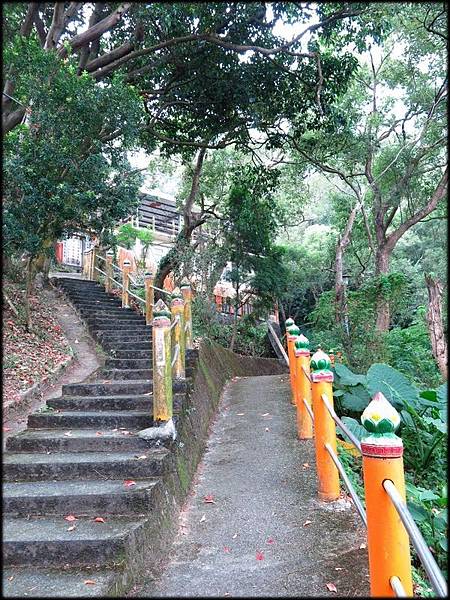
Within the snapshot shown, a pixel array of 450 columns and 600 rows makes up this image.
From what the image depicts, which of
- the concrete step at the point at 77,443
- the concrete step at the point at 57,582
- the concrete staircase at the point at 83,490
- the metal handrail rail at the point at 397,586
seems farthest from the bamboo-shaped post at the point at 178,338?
the metal handrail rail at the point at 397,586

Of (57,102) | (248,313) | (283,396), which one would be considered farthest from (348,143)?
(57,102)

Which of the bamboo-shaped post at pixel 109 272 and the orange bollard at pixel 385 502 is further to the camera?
the bamboo-shaped post at pixel 109 272

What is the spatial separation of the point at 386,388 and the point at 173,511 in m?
3.09

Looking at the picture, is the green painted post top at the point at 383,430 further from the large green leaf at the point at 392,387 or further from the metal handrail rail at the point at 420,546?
the large green leaf at the point at 392,387

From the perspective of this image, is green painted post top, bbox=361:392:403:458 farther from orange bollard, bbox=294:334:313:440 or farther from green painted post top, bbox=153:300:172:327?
orange bollard, bbox=294:334:313:440

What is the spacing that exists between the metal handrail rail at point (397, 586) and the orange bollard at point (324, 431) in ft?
5.64

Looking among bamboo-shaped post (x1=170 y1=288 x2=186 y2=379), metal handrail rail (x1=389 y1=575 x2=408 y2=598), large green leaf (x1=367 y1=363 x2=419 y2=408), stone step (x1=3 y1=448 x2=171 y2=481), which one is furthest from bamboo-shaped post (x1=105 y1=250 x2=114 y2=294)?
metal handrail rail (x1=389 y1=575 x2=408 y2=598)

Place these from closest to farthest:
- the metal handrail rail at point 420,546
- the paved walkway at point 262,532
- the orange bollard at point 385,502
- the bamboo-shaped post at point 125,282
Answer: the metal handrail rail at point 420,546 < the orange bollard at point 385,502 < the paved walkway at point 262,532 < the bamboo-shaped post at point 125,282

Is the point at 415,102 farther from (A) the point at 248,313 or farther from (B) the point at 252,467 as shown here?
(B) the point at 252,467

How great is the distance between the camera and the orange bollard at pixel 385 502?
1.95m

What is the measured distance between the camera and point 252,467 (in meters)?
4.62

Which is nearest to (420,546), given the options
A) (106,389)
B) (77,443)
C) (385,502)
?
(385,502)

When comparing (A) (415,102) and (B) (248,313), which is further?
(B) (248,313)

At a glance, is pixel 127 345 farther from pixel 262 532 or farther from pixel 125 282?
pixel 262 532
